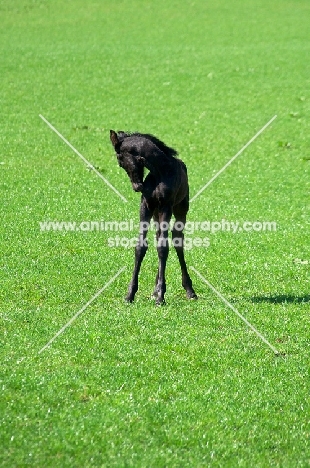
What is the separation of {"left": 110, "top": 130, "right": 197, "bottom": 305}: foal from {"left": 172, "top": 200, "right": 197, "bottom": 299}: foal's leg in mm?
16

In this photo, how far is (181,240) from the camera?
39.2ft

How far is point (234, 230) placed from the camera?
16.8 m

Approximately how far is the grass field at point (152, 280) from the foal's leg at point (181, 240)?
0.76 ft

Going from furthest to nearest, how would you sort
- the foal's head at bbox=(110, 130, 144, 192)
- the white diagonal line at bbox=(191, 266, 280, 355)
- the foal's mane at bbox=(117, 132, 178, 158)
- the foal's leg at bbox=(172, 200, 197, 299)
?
the foal's leg at bbox=(172, 200, 197, 299)
the foal's mane at bbox=(117, 132, 178, 158)
the foal's head at bbox=(110, 130, 144, 192)
the white diagonal line at bbox=(191, 266, 280, 355)

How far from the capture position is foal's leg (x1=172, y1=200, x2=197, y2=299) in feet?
39.2

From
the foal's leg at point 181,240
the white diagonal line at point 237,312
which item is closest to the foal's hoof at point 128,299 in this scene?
the foal's leg at point 181,240

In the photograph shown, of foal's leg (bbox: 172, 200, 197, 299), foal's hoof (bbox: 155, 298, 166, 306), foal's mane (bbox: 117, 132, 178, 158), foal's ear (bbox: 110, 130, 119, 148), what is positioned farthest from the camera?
foal's leg (bbox: 172, 200, 197, 299)

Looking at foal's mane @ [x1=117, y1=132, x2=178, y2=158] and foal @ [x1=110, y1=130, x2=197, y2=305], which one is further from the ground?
foal's mane @ [x1=117, y1=132, x2=178, y2=158]

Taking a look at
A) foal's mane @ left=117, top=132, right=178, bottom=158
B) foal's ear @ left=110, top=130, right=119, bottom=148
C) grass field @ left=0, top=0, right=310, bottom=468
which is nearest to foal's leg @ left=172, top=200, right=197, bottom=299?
grass field @ left=0, top=0, right=310, bottom=468

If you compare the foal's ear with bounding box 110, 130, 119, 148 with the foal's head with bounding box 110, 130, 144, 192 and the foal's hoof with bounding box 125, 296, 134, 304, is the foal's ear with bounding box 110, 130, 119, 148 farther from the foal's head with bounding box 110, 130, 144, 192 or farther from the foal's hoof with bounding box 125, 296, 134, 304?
the foal's hoof with bounding box 125, 296, 134, 304

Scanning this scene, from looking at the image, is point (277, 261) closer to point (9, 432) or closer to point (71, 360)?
point (71, 360)

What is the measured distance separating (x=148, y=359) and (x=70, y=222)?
288 inches

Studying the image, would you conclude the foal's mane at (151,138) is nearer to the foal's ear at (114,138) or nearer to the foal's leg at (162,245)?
the foal's ear at (114,138)

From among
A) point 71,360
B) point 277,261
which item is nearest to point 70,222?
point 277,261
